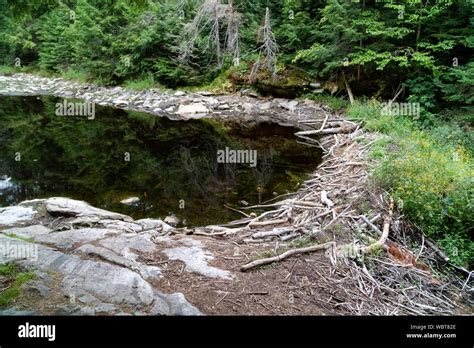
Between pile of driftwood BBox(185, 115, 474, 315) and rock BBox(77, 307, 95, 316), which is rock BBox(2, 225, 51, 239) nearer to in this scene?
rock BBox(77, 307, 95, 316)

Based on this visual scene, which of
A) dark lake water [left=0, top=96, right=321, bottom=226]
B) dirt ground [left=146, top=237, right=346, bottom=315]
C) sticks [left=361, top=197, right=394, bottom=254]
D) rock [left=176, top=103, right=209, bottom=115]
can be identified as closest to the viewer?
dirt ground [left=146, top=237, right=346, bottom=315]

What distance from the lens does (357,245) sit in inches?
190

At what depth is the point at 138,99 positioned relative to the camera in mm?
19375

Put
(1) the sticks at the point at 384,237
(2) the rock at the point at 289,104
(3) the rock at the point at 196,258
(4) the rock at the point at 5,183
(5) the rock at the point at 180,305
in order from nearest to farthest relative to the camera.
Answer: (5) the rock at the point at 180,305 < (3) the rock at the point at 196,258 < (1) the sticks at the point at 384,237 < (4) the rock at the point at 5,183 < (2) the rock at the point at 289,104

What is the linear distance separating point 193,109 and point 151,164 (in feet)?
25.1

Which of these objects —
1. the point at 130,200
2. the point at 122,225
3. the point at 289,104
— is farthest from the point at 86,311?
the point at 289,104

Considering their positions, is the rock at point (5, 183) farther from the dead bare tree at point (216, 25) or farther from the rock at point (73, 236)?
the dead bare tree at point (216, 25)

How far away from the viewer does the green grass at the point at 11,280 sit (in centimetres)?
315

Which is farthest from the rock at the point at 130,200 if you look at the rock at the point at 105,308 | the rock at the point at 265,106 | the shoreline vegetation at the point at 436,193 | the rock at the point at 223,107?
the rock at the point at 265,106

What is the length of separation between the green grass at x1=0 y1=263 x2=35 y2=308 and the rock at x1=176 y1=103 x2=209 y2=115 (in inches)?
539

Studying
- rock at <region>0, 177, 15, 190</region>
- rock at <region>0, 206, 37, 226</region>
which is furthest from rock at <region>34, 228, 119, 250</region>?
rock at <region>0, 177, 15, 190</region>

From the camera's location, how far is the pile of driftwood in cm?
407

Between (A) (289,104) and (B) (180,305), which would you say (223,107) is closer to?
(A) (289,104)

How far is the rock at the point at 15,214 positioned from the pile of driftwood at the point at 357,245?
10.6ft
